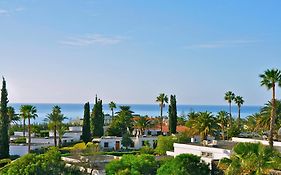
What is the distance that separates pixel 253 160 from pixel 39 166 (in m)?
15.9

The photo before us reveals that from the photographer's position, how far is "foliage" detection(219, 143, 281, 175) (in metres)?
27.7

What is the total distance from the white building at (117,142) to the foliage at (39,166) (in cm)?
3624

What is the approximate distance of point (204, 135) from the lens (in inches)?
2116

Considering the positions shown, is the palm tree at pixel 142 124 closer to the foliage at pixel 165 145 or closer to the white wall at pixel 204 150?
the foliage at pixel 165 145

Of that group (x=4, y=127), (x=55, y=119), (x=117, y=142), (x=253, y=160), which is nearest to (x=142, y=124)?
(x=117, y=142)

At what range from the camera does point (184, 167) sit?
111ft

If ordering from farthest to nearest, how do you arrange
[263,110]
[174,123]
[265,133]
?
[174,123]
[265,133]
[263,110]

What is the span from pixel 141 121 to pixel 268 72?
42334mm

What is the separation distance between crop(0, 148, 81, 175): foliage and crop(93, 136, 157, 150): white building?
36.2 m

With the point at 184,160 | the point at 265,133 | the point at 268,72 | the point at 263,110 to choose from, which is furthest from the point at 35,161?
the point at 265,133

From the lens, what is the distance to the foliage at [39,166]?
3543 cm

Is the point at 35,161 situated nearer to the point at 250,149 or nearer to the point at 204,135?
the point at 250,149

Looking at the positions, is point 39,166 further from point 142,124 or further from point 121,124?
point 121,124

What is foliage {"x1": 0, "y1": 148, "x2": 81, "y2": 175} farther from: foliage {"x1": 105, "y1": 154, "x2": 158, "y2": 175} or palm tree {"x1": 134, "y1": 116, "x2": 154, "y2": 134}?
palm tree {"x1": 134, "y1": 116, "x2": 154, "y2": 134}
